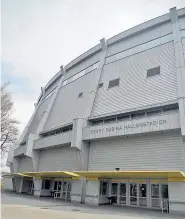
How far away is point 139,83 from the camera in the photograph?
20.3 metres

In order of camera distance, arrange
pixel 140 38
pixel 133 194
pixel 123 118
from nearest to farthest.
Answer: pixel 133 194 < pixel 123 118 < pixel 140 38

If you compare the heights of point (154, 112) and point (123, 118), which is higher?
point (154, 112)

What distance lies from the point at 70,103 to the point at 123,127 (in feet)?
35.0

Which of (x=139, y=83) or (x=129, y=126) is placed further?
(x=139, y=83)

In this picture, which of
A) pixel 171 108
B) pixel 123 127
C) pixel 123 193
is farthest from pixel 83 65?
pixel 123 193

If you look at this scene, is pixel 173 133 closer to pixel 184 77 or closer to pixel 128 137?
pixel 128 137

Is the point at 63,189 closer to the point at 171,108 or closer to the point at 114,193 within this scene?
the point at 114,193

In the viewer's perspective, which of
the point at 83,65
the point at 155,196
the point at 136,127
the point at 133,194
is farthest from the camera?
the point at 83,65

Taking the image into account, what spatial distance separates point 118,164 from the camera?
1742 centimetres

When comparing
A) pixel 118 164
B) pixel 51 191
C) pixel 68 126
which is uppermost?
pixel 68 126

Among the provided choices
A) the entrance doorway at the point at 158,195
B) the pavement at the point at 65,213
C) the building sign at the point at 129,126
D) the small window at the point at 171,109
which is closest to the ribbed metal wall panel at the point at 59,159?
the building sign at the point at 129,126

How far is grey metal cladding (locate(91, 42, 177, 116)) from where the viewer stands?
59.8ft

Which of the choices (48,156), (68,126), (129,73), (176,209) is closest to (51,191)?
(48,156)

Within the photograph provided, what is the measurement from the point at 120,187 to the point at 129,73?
470 inches
